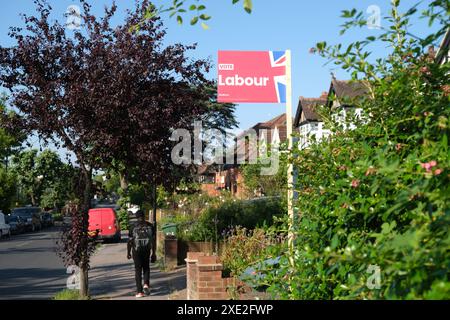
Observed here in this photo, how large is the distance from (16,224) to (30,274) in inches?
1081

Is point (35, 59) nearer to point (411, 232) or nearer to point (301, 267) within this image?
point (301, 267)

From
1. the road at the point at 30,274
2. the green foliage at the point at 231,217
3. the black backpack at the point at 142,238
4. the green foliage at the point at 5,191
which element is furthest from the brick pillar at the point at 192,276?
the green foliage at the point at 5,191

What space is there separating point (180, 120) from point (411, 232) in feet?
29.2

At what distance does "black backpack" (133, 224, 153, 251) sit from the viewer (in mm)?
11570

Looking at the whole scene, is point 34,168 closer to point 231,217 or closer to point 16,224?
point 16,224

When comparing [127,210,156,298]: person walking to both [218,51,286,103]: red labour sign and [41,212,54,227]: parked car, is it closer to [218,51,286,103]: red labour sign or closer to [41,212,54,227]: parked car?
[218,51,286,103]: red labour sign

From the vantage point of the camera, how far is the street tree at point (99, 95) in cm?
1055

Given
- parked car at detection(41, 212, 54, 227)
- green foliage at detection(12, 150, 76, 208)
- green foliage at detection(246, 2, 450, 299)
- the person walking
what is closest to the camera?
green foliage at detection(246, 2, 450, 299)

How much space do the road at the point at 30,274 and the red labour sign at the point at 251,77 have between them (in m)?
6.96

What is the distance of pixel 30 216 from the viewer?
153 ft

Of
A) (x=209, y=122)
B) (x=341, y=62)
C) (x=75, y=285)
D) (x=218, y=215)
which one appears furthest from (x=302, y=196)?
(x=209, y=122)

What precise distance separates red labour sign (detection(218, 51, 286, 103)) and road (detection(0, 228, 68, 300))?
6.96m

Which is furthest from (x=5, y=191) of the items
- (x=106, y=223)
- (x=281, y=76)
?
(x=281, y=76)

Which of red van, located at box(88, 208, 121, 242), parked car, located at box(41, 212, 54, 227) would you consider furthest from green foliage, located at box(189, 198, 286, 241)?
parked car, located at box(41, 212, 54, 227)
